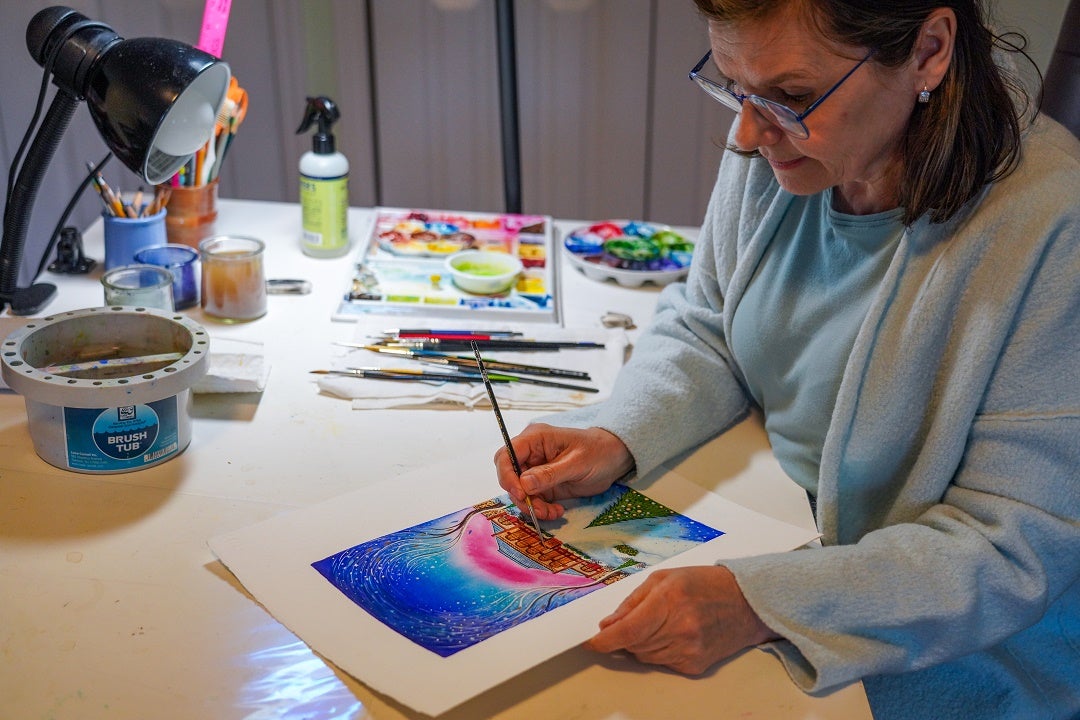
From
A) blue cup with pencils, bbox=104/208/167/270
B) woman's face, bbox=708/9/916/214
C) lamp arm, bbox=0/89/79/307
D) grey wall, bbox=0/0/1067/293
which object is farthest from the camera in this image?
grey wall, bbox=0/0/1067/293

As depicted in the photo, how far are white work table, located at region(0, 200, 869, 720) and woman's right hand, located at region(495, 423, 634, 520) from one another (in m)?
0.07

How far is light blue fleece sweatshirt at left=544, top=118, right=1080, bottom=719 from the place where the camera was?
2.60 feet

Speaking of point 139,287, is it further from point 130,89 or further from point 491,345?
point 491,345

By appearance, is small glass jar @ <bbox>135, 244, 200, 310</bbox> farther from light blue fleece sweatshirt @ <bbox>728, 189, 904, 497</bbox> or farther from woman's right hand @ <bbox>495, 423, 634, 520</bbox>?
light blue fleece sweatshirt @ <bbox>728, 189, 904, 497</bbox>

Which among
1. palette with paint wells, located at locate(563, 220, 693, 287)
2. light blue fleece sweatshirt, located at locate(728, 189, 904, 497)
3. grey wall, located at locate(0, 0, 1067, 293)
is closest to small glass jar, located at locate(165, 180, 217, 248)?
palette with paint wells, located at locate(563, 220, 693, 287)

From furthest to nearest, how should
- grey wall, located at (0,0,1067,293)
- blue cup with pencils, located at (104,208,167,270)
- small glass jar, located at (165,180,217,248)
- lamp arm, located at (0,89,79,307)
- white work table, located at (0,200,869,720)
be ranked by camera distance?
grey wall, located at (0,0,1067,293)
small glass jar, located at (165,180,217,248)
blue cup with pencils, located at (104,208,167,270)
lamp arm, located at (0,89,79,307)
white work table, located at (0,200,869,720)

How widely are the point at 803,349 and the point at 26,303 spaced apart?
0.97 meters

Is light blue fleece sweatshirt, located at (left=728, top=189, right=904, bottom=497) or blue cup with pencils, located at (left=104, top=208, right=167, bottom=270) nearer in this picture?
light blue fleece sweatshirt, located at (left=728, top=189, right=904, bottom=497)

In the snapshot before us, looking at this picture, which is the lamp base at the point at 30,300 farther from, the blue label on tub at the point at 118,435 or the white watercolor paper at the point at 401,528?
the white watercolor paper at the point at 401,528

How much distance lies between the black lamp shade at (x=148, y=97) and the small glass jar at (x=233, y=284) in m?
0.22

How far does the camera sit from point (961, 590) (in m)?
0.80

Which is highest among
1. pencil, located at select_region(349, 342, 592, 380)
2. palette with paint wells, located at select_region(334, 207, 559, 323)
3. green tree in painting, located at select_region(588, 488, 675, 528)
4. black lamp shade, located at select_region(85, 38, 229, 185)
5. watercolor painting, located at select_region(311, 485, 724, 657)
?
black lamp shade, located at select_region(85, 38, 229, 185)

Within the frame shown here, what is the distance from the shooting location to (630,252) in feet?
5.08

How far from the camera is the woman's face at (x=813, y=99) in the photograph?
840 millimetres
